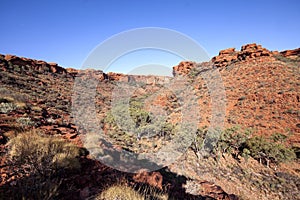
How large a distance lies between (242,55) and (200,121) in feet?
65.4

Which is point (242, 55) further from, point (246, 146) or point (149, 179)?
point (149, 179)

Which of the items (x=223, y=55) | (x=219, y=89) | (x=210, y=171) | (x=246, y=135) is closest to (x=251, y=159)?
(x=246, y=135)

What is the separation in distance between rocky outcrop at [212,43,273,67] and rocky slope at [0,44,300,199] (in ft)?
0.45

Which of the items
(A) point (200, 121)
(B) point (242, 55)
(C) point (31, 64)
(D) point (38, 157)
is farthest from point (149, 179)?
(C) point (31, 64)

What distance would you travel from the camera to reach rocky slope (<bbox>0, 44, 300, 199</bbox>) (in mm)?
3650

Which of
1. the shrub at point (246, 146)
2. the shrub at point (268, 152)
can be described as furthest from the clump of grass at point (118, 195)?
the shrub at point (268, 152)

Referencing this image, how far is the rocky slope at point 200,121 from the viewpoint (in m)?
3.65

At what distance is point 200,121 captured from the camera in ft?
47.2

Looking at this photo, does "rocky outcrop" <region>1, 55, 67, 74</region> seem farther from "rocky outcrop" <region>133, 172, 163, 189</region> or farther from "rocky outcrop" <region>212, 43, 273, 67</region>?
"rocky outcrop" <region>212, 43, 273, 67</region>

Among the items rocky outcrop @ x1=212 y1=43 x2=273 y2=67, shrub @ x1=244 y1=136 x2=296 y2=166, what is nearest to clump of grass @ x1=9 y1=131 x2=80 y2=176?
shrub @ x1=244 y1=136 x2=296 y2=166

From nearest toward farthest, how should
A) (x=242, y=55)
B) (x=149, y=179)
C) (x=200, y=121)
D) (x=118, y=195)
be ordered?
(x=118, y=195) < (x=149, y=179) < (x=200, y=121) < (x=242, y=55)

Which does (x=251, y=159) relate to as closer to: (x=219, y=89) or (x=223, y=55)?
(x=219, y=89)

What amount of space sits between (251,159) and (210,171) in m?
2.79

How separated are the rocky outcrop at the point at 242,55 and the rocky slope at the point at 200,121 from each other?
14 cm
